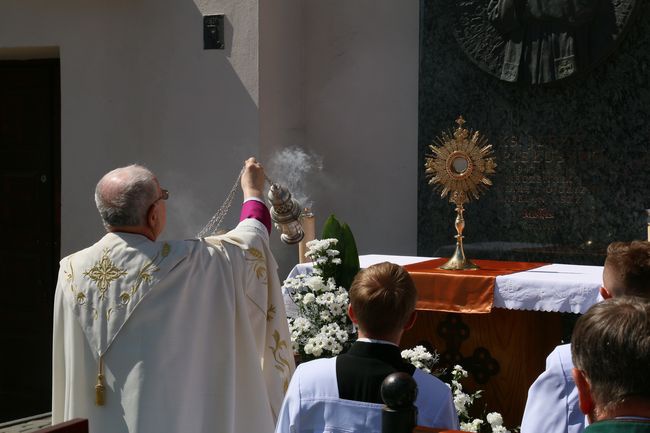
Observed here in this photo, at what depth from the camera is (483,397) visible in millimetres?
4977

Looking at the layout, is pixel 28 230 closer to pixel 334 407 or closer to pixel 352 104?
pixel 352 104

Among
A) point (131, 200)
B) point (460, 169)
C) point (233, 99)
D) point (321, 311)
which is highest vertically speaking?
point (233, 99)

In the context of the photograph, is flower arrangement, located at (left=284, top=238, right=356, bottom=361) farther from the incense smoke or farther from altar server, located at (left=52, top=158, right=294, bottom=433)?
the incense smoke

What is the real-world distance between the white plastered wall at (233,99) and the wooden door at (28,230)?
22.2 inches

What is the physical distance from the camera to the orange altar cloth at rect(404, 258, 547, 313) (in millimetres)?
4820

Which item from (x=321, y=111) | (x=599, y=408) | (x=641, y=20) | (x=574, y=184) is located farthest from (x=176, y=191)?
(x=599, y=408)

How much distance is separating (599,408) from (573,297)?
3135 millimetres

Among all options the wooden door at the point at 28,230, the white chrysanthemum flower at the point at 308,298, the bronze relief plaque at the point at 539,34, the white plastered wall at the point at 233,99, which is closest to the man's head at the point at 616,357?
the white chrysanthemum flower at the point at 308,298

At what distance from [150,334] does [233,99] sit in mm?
3782

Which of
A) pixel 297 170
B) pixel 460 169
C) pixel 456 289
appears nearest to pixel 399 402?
pixel 456 289

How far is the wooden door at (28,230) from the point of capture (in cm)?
796

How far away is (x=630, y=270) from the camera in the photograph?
2.63m

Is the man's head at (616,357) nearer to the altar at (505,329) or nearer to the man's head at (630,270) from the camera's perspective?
the man's head at (630,270)

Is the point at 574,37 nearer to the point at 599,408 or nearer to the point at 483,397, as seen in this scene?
the point at 483,397
